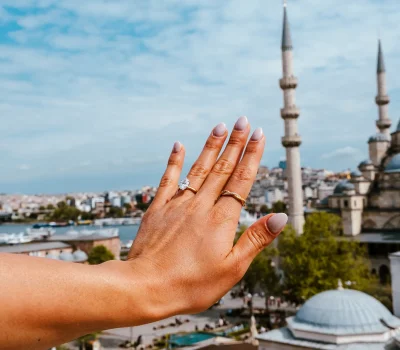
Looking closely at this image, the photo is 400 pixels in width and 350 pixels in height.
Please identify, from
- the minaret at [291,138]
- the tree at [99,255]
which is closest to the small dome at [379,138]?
the minaret at [291,138]

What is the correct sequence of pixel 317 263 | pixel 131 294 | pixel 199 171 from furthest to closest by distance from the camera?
pixel 317 263, pixel 199 171, pixel 131 294

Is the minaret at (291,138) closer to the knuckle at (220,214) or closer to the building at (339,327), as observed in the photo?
the building at (339,327)

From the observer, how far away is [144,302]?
1681 millimetres

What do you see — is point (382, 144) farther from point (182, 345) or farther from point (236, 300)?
point (182, 345)

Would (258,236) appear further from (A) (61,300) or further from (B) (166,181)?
(A) (61,300)

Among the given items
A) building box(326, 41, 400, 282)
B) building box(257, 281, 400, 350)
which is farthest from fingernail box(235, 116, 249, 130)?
building box(326, 41, 400, 282)

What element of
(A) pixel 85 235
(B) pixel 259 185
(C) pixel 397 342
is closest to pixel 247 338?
(C) pixel 397 342

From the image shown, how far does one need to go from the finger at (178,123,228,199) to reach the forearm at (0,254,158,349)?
698 millimetres

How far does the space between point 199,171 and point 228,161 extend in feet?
0.52

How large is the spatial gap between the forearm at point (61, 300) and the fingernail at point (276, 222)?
0.61 meters

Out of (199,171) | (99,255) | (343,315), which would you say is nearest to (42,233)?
(99,255)

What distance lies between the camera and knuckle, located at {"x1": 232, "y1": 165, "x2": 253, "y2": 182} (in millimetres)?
2146

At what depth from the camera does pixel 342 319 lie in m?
11.4

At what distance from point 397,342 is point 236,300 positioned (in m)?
19.5
